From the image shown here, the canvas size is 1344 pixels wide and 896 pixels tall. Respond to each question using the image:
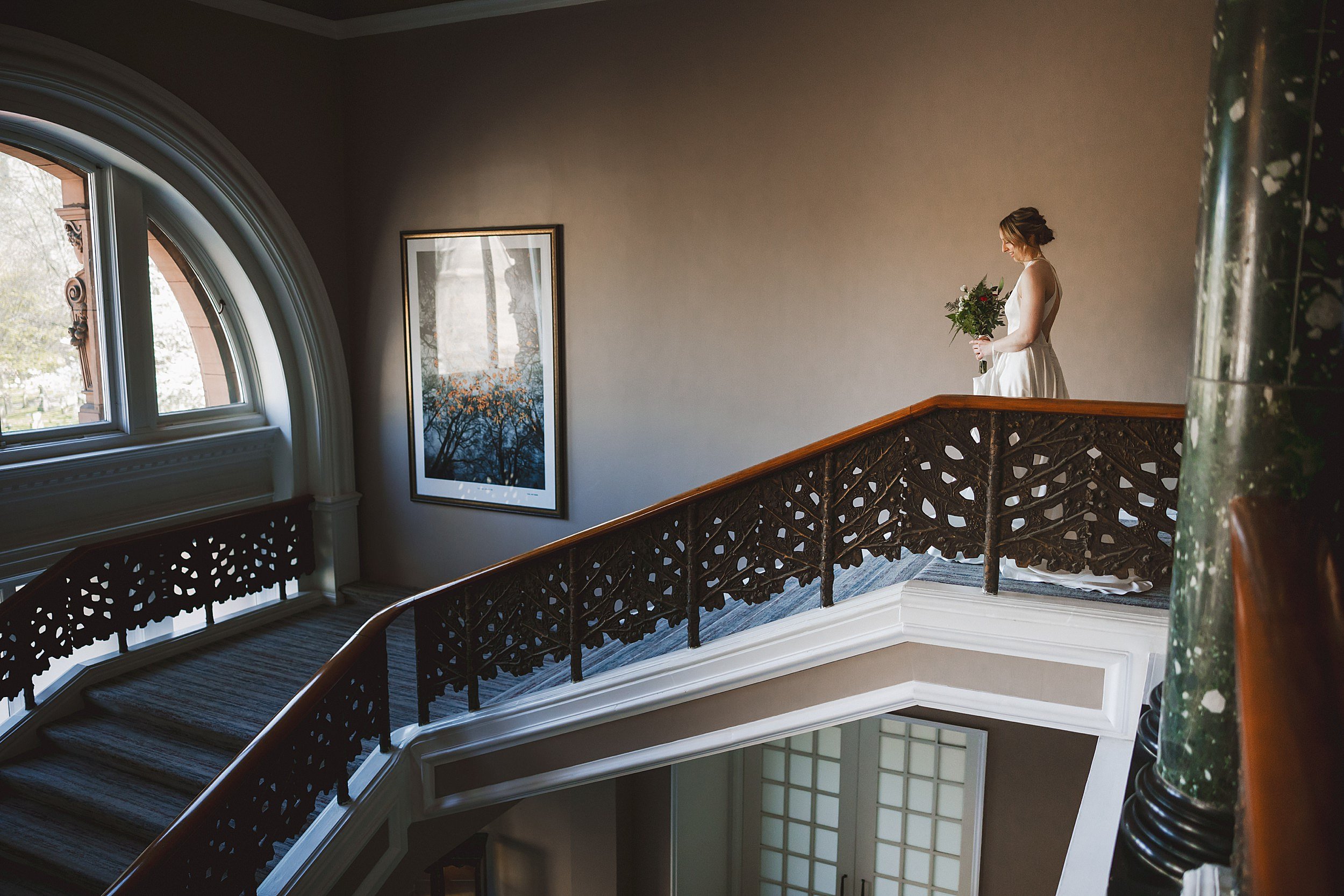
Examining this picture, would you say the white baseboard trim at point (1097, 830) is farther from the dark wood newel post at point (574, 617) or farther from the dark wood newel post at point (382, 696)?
the dark wood newel post at point (382, 696)

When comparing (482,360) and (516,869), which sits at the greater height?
(482,360)

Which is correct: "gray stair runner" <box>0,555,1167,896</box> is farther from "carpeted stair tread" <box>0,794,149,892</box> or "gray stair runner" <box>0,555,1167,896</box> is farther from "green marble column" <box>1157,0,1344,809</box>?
"green marble column" <box>1157,0,1344,809</box>

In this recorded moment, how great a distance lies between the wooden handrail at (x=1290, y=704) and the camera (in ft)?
2.96

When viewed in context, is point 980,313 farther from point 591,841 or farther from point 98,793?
point 98,793

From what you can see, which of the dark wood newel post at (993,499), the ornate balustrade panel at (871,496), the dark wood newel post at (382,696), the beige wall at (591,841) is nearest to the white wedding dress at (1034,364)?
the dark wood newel post at (993,499)

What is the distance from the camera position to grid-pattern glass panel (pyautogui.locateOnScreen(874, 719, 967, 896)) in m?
7.07

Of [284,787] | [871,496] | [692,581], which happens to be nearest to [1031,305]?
[871,496]

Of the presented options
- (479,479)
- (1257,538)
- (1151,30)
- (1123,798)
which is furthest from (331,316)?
(1257,538)

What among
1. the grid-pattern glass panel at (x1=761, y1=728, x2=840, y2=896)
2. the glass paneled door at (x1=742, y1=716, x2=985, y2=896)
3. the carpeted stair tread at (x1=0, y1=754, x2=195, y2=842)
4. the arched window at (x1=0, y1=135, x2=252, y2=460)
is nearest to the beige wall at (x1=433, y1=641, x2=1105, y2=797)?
the carpeted stair tread at (x1=0, y1=754, x2=195, y2=842)

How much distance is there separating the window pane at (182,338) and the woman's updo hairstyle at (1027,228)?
5.99 m

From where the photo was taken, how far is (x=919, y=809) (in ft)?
23.7

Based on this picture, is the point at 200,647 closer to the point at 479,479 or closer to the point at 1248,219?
the point at 479,479

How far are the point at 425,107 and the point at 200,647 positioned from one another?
4582 mm

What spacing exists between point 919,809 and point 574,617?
4.25 m
